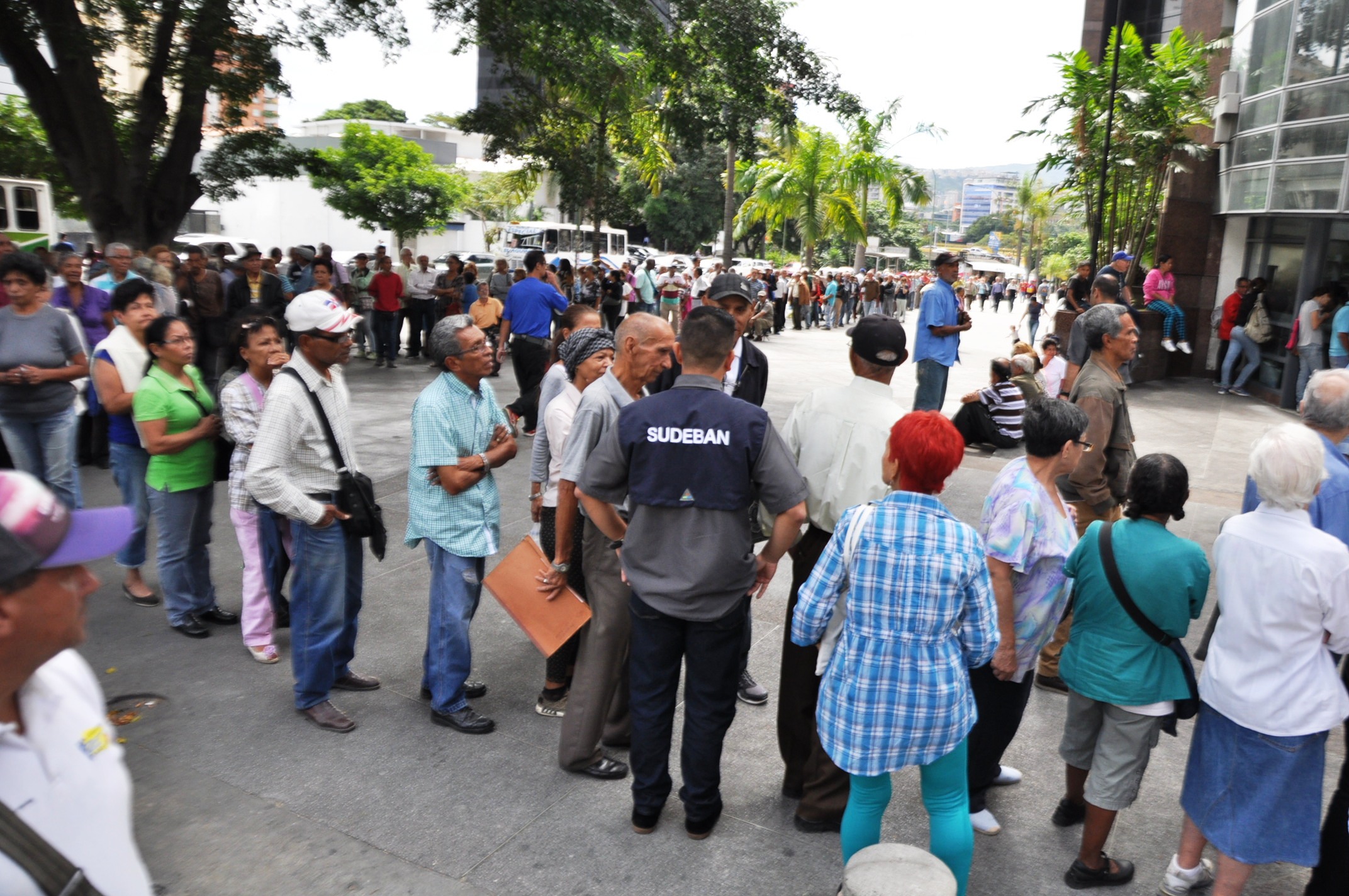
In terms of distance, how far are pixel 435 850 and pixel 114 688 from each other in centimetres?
218

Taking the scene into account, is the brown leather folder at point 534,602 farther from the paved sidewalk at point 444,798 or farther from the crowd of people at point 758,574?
the paved sidewalk at point 444,798

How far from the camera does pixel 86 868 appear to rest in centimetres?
138

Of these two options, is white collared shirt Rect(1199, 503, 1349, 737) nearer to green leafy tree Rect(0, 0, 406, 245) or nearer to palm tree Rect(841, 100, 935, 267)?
green leafy tree Rect(0, 0, 406, 245)

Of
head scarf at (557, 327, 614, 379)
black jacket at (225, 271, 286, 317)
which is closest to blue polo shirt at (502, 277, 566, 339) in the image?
black jacket at (225, 271, 286, 317)

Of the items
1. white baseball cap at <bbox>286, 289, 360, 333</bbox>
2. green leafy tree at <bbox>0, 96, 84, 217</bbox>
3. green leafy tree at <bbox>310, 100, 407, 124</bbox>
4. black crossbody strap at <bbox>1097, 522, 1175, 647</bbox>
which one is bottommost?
black crossbody strap at <bbox>1097, 522, 1175, 647</bbox>

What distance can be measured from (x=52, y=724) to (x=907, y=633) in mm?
2118

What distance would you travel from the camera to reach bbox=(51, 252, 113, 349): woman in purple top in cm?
873

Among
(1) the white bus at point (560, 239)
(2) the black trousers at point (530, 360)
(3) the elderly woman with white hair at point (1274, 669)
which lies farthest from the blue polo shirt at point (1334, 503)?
(1) the white bus at point (560, 239)

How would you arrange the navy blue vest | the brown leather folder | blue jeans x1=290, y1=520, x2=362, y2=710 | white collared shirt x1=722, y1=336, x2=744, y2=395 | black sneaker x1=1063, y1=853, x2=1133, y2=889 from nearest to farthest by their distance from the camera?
the navy blue vest → black sneaker x1=1063, y1=853, x2=1133, y2=889 → the brown leather folder → blue jeans x1=290, y1=520, x2=362, y2=710 → white collared shirt x1=722, y1=336, x2=744, y2=395

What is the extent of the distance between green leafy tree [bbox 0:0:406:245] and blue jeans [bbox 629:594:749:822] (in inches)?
433

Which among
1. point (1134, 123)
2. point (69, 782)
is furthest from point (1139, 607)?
point (1134, 123)

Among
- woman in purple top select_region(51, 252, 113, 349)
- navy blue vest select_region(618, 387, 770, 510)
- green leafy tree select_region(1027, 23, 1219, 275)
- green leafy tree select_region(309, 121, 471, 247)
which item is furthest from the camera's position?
green leafy tree select_region(309, 121, 471, 247)

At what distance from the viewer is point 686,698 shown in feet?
11.6

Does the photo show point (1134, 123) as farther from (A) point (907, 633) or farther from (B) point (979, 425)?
(A) point (907, 633)
